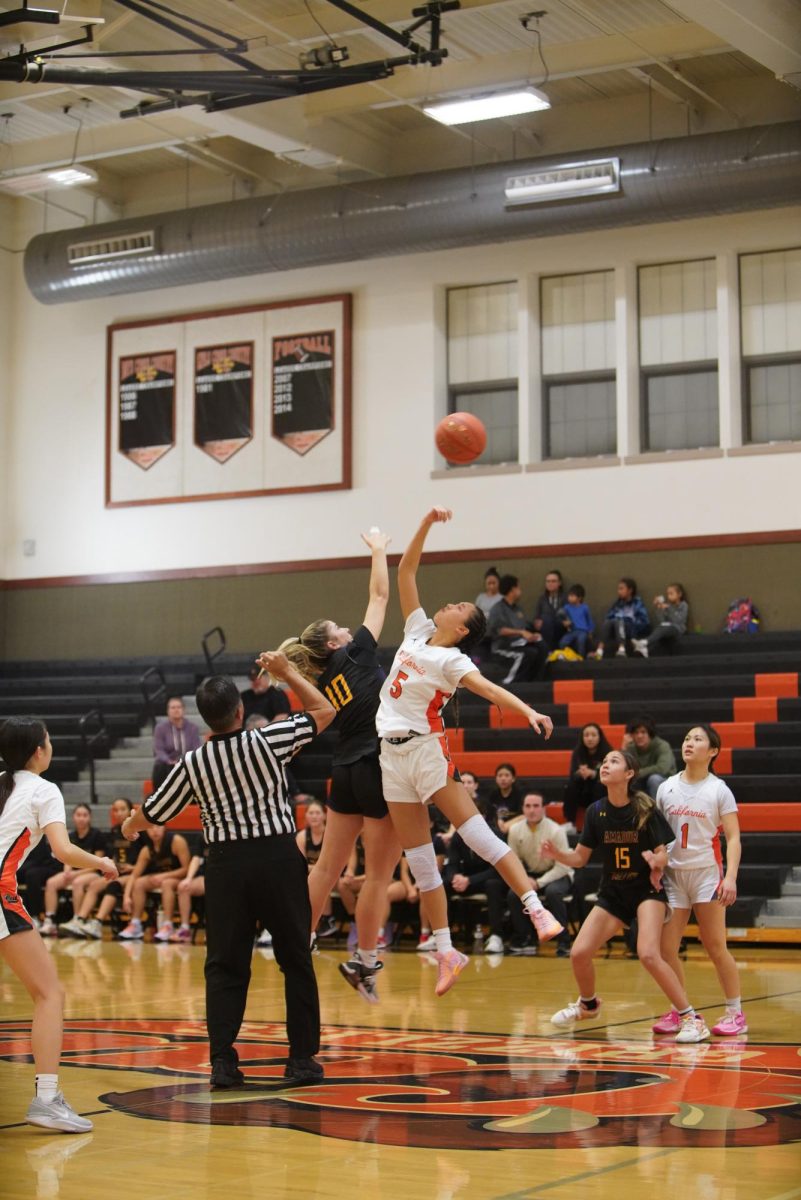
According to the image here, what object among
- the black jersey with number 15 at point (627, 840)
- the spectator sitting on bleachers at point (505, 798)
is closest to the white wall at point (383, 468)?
the spectator sitting on bleachers at point (505, 798)

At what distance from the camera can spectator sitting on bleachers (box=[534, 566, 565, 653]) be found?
19.1 meters

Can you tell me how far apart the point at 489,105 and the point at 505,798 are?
7.69 meters

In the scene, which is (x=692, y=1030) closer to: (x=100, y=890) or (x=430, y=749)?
(x=430, y=749)

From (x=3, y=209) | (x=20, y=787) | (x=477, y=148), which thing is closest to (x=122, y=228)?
(x=3, y=209)

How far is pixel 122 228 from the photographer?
21.4m

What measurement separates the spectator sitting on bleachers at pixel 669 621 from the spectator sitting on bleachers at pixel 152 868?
6.01 meters

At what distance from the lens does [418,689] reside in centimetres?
777

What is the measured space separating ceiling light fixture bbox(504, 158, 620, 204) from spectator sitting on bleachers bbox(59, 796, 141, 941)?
8.45 m

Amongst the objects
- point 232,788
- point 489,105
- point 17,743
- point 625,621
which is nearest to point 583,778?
point 625,621

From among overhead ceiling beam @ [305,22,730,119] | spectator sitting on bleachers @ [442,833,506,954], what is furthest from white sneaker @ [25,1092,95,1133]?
overhead ceiling beam @ [305,22,730,119]

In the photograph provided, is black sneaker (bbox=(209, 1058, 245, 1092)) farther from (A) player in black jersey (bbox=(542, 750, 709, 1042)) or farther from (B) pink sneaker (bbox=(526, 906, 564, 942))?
(A) player in black jersey (bbox=(542, 750, 709, 1042))

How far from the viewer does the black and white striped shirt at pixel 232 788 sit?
260 inches

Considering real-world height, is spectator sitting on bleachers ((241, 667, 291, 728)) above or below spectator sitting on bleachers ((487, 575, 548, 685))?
below

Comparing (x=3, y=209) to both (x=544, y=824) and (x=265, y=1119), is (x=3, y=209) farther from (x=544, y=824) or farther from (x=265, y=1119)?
(x=265, y=1119)
